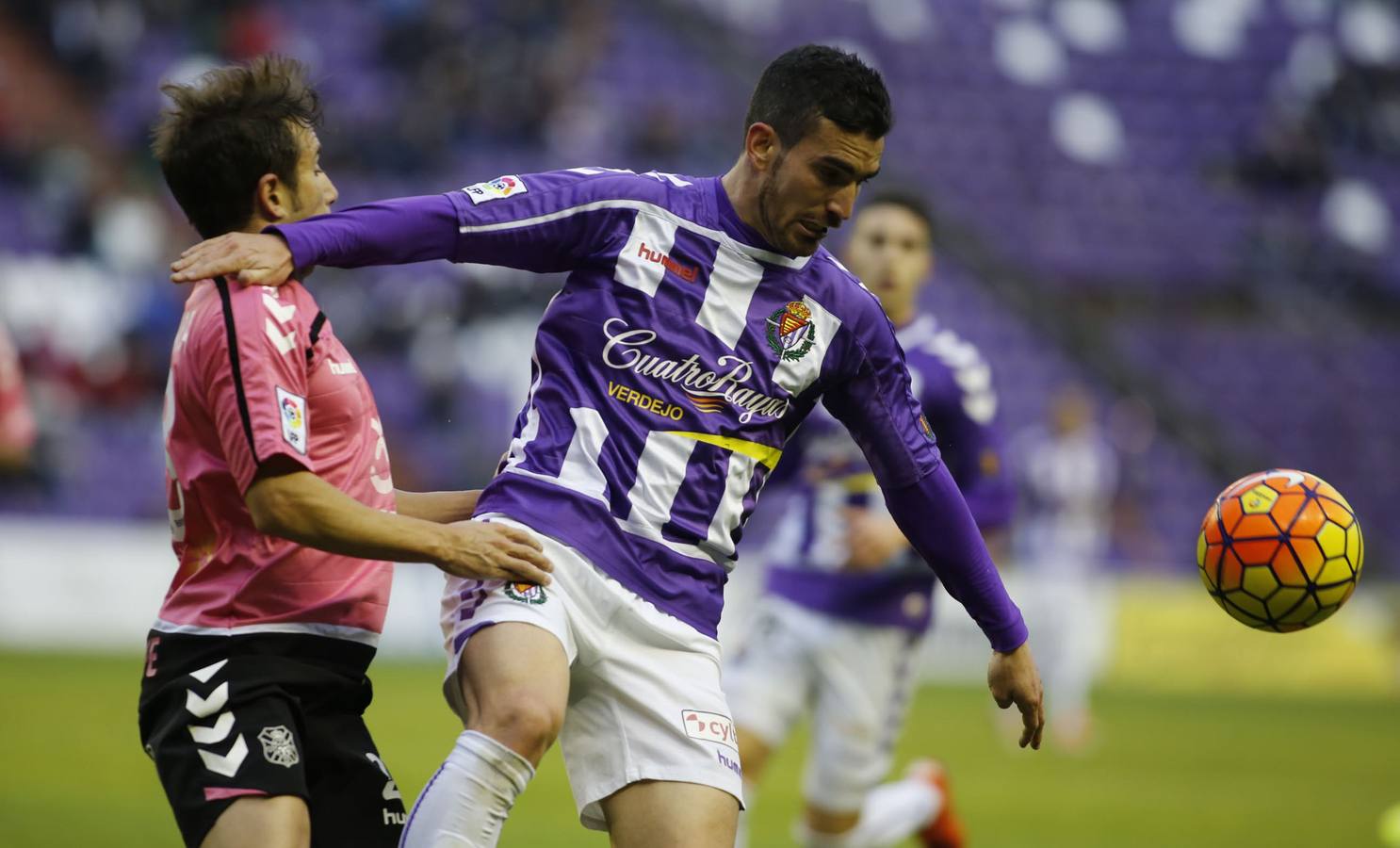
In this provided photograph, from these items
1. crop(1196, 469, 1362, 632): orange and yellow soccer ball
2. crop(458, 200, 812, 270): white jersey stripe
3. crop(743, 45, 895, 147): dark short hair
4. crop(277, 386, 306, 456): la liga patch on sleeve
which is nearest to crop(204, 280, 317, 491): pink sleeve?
crop(277, 386, 306, 456): la liga patch on sleeve

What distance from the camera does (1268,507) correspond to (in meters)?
4.98

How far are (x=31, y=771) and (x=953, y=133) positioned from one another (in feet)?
60.4

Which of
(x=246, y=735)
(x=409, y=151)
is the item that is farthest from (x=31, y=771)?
(x=409, y=151)

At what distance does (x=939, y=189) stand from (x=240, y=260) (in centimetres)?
2172

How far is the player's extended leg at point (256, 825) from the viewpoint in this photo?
373 centimetres

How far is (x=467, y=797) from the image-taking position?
3.75m

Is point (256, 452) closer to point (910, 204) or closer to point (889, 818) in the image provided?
point (910, 204)

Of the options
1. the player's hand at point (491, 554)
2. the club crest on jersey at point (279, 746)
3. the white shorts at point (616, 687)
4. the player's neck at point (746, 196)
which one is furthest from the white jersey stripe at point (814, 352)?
the club crest on jersey at point (279, 746)

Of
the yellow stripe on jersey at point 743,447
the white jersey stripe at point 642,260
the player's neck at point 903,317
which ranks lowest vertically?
the yellow stripe on jersey at point 743,447

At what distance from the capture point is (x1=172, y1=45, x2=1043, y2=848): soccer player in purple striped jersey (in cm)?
413

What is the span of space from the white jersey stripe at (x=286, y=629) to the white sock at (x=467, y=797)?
464 mm

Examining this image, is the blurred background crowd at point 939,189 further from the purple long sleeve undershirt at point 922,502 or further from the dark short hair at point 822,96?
the dark short hair at point 822,96

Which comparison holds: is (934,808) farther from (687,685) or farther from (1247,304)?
(1247,304)

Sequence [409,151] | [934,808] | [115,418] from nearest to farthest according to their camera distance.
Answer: [934,808], [115,418], [409,151]
